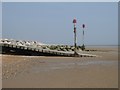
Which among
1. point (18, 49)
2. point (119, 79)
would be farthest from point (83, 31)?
point (119, 79)

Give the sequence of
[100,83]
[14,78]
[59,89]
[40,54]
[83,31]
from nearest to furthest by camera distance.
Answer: [59,89], [100,83], [14,78], [40,54], [83,31]

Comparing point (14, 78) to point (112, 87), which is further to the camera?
point (14, 78)

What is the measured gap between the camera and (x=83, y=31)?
60031 millimetres

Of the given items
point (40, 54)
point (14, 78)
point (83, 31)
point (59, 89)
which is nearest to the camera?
point (59, 89)

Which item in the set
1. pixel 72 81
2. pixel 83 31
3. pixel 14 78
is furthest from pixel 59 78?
pixel 83 31

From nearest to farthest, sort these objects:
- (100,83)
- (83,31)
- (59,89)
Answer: (59,89) → (100,83) → (83,31)

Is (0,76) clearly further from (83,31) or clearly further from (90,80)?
(83,31)

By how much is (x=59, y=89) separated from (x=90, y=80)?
238 cm

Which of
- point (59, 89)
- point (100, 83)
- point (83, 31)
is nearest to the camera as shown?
point (59, 89)

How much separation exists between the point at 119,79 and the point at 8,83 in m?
4.91

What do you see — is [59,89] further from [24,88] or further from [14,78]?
[14,78]

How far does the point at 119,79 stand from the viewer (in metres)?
13.6

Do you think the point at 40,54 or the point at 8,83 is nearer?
the point at 8,83

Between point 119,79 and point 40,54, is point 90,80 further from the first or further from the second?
point 40,54
